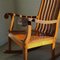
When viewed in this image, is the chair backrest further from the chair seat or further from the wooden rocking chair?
the chair seat

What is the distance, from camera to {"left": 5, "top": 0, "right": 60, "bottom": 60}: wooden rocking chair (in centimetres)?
203

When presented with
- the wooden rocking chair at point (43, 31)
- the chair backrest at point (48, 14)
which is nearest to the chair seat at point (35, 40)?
the wooden rocking chair at point (43, 31)

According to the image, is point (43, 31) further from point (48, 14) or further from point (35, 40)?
point (35, 40)

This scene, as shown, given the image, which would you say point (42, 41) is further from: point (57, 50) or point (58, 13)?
point (57, 50)

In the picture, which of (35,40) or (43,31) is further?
(43,31)

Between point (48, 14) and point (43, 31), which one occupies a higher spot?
point (48, 14)

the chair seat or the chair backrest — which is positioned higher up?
the chair backrest

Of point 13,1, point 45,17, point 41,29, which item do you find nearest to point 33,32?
point 41,29

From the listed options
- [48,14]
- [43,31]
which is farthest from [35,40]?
[48,14]

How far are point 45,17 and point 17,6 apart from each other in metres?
0.95

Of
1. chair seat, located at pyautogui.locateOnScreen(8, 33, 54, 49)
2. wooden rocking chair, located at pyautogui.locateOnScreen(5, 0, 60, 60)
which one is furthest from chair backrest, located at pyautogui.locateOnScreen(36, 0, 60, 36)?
chair seat, located at pyautogui.locateOnScreen(8, 33, 54, 49)

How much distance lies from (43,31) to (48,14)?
0.26 metres

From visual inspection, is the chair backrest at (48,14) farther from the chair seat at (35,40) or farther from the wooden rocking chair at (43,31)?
the chair seat at (35,40)

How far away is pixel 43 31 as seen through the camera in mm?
2445
